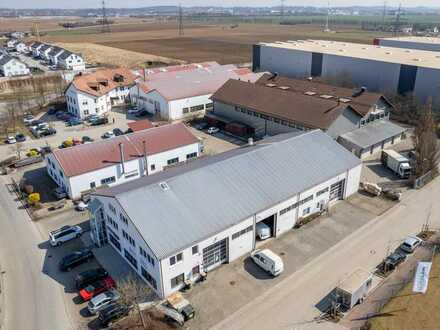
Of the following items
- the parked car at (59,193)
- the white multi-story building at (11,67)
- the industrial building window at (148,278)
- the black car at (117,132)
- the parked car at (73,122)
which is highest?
the white multi-story building at (11,67)

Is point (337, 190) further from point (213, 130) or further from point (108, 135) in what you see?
point (108, 135)

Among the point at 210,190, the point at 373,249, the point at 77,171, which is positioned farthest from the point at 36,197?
the point at 373,249

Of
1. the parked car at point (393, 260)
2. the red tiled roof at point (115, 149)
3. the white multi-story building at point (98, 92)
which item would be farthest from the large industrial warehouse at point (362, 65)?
the parked car at point (393, 260)

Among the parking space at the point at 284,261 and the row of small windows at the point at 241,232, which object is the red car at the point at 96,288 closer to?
the parking space at the point at 284,261

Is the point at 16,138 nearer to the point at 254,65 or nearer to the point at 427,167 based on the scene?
the point at 427,167

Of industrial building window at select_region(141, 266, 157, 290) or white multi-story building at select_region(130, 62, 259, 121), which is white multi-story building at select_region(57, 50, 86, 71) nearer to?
white multi-story building at select_region(130, 62, 259, 121)

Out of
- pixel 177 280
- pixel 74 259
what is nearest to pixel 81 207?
pixel 74 259
